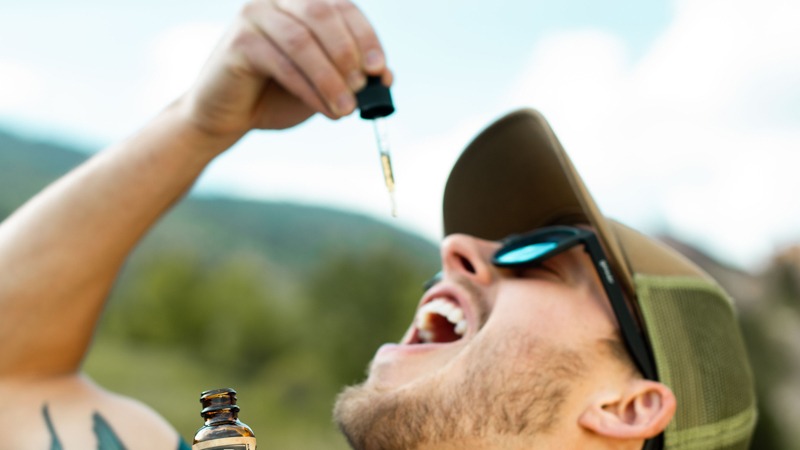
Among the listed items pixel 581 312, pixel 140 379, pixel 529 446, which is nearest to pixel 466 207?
pixel 581 312

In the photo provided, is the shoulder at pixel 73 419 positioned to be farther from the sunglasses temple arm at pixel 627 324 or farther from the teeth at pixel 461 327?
the sunglasses temple arm at pixel 627 324

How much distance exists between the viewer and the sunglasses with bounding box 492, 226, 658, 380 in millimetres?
2248

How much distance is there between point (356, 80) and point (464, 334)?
2.91ft

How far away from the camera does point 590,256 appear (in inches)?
90.8

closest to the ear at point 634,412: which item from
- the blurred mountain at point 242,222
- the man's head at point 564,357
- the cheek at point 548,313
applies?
the man's head at point 564,357

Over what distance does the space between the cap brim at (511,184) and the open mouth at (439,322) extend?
29 centimetres

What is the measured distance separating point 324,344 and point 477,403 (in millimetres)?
26761

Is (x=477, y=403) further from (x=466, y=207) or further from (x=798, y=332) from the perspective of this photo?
(x=798, y=332)

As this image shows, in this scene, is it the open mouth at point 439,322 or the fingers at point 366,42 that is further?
the open mouth at point 439,322

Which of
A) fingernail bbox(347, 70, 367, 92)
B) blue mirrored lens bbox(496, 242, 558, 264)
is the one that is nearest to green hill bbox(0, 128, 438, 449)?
blue mirrored lens bbox(496, 242, 558, 264)

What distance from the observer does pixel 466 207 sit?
9.05ft

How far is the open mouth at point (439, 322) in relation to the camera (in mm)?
2438

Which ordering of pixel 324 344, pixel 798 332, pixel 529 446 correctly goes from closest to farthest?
pixel 529 446 < pixel 798 332 < pixel 324 344

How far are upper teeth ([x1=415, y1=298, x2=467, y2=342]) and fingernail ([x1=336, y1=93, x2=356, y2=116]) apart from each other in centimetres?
85
